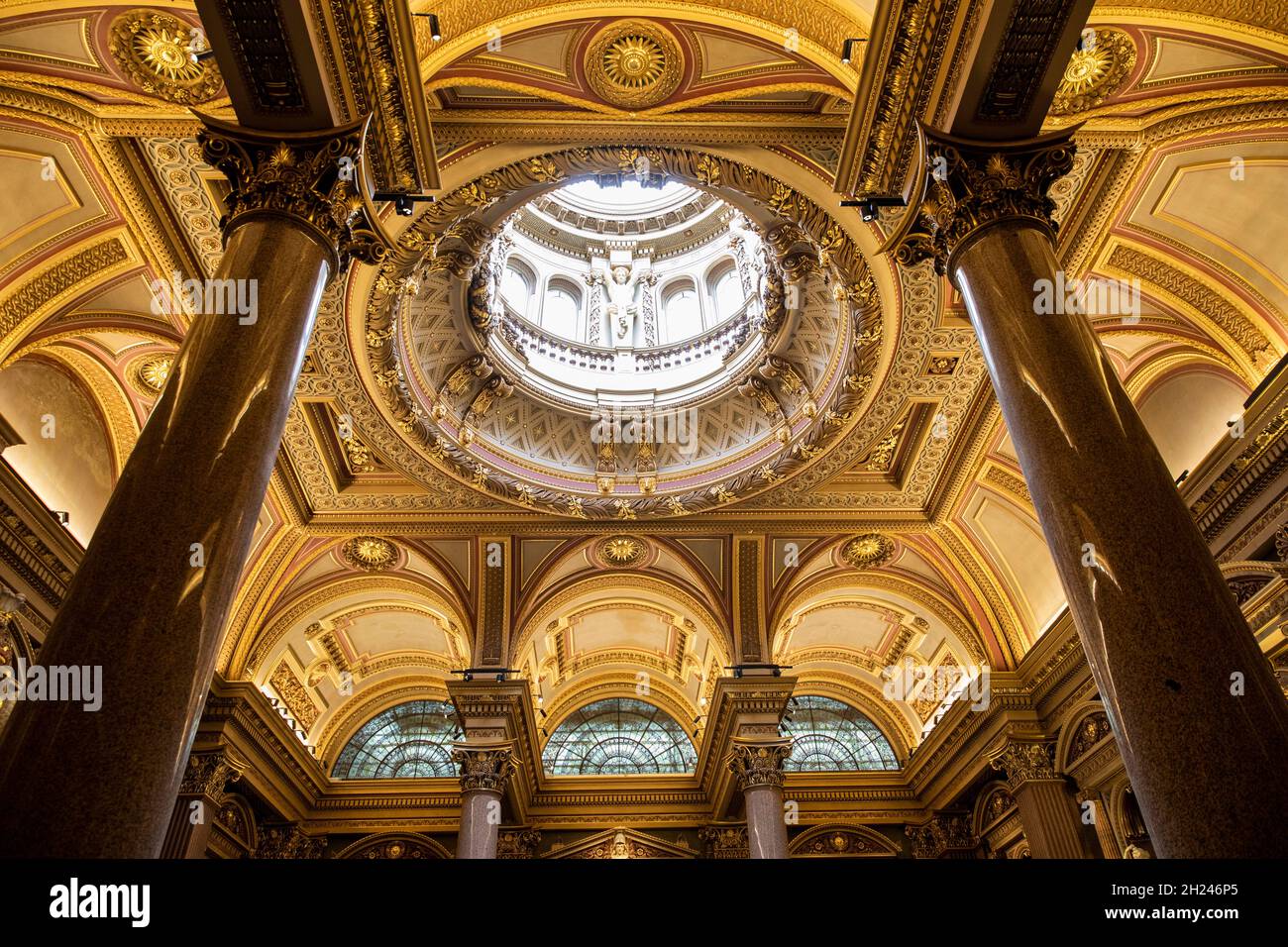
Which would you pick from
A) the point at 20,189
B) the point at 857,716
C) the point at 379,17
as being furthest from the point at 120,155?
the point at 857,716

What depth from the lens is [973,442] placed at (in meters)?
12.8

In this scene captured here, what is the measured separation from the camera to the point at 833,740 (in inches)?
776

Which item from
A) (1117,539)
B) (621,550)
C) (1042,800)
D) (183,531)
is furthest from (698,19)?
(1042,800)

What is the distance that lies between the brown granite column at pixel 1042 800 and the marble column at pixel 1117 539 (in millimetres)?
10449

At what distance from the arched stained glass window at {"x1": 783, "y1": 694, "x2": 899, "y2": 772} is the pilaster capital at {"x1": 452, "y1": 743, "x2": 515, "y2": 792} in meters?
8.34

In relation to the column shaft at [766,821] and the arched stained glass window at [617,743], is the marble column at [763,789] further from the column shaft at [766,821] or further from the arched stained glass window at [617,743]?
→ the arched stained glass window at [617,743]

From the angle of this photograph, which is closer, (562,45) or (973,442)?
(562,45)

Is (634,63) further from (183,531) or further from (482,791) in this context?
(482,791)

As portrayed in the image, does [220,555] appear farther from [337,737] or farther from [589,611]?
[337,737]

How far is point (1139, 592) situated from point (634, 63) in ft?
23.2

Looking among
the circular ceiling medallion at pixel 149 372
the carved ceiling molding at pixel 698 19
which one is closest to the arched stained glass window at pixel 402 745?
the circular ceiling medallion at pixel 149 372

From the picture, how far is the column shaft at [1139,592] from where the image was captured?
321 cm

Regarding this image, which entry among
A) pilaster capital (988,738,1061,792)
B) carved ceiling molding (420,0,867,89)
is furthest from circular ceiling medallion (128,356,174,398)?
pilaster capital (988,738,1061,792)
